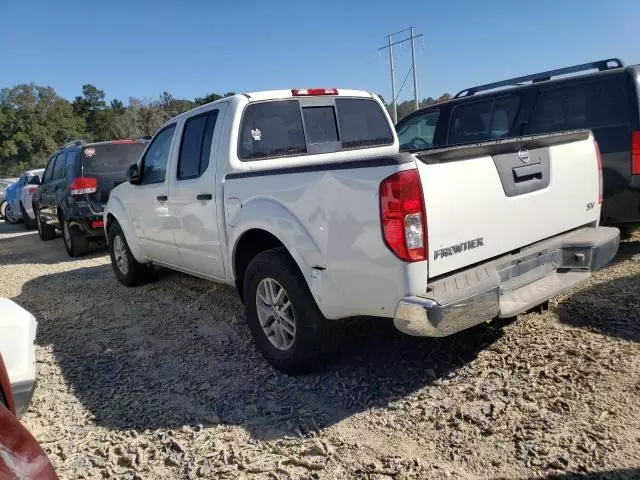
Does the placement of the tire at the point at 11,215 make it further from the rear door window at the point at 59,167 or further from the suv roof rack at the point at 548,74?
the suv roof rack at the point at 548,74

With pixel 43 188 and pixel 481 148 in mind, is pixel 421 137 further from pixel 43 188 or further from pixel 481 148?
pixel 43 188

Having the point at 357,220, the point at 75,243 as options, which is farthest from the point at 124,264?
the point at 357,220

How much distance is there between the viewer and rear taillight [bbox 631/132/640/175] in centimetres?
512

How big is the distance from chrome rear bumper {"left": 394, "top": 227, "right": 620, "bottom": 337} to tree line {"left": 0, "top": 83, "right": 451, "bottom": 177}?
1672 inches

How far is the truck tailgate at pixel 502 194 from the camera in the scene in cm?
268

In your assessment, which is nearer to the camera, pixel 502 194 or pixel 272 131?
pixel 502 194

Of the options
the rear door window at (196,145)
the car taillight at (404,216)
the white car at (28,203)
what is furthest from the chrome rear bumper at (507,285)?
the white car at (28,203)

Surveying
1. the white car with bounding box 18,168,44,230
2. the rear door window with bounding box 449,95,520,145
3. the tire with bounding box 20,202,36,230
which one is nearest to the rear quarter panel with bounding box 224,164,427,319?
the rear door window with bounding box 449,95,520,145

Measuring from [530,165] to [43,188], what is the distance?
Answer: 33.2ft

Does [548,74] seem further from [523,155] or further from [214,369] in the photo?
[214,369]

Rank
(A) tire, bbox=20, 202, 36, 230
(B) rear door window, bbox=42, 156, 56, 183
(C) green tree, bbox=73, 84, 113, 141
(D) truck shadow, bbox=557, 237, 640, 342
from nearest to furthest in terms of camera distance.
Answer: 1. (D) truck shadow, bbox=557, 237, 640, 342
2. (B) rear door window, bbox=42, 156, 56, 183
3. (A) tire, bbox=20, 202, 36, 230
4. (C) green tree, bbox=73, 84, 113, 141

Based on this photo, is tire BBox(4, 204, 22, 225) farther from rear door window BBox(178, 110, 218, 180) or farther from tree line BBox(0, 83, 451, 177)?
tree line BBox(0, 83, 451, 177)

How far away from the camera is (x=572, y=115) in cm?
568

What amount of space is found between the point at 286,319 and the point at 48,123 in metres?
59.4
